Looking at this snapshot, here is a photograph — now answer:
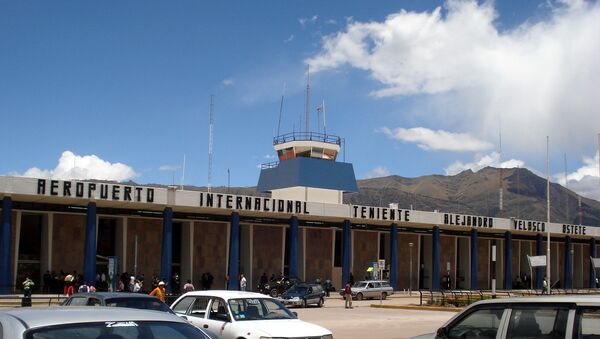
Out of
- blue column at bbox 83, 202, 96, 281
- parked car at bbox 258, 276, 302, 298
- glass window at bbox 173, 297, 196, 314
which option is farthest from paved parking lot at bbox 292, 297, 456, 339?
blue column at bbox 83, 202, 96, 281

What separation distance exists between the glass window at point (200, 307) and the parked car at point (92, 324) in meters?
8.63

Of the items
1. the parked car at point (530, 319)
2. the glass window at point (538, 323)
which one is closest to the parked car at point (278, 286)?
the parked car at point (530, 319)

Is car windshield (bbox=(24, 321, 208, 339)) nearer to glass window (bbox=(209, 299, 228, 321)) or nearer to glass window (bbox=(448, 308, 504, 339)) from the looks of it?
→ glass window (bbox=(448, 308, 504, 339))

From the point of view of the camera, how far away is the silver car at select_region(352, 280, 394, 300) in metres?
47.8

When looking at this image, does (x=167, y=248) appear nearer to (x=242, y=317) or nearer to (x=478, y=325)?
(x=242, y=317)

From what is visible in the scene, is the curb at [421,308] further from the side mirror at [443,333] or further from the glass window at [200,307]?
the side mirror at [443,333]

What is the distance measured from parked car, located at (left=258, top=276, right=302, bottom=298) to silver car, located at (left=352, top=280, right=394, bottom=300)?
4.11m

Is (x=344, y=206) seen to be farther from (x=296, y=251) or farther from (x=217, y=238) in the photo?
(x=217, y=238)

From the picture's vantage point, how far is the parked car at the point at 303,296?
39.8 meters

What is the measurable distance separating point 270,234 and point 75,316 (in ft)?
156

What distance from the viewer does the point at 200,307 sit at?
14.5 m

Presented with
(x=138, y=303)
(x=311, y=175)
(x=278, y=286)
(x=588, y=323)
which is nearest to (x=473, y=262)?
(x=311, y=175)

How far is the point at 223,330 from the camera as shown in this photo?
44.5ft

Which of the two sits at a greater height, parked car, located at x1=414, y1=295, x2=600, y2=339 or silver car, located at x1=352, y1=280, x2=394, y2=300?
parked car, located at x1=414, y1=295, x2=600, y2=339
